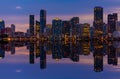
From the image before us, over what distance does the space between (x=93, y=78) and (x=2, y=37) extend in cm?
15114

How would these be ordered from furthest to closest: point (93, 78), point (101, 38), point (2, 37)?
point (101, 38) < point (2, 37) < point (93, 78)

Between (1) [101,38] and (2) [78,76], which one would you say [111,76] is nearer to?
(2) [78,76]

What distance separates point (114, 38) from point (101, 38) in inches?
301

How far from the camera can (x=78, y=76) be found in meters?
21.9

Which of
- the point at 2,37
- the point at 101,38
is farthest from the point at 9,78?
the point at 101,38

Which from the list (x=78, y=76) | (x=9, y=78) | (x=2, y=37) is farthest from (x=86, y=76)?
(x=2, y=37)

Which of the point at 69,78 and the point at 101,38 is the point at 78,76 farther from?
the point at 101,38

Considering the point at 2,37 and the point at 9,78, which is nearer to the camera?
the point at 9,78

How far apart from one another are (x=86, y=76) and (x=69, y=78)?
1.39 metres

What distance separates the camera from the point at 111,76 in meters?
21.8

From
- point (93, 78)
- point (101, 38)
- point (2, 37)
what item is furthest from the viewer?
point (101, 38)

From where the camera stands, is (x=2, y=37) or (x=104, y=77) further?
(x=2, y=37)

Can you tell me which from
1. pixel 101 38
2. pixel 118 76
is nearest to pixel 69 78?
pixel 118 76

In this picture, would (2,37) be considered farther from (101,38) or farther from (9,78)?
(9,78)
